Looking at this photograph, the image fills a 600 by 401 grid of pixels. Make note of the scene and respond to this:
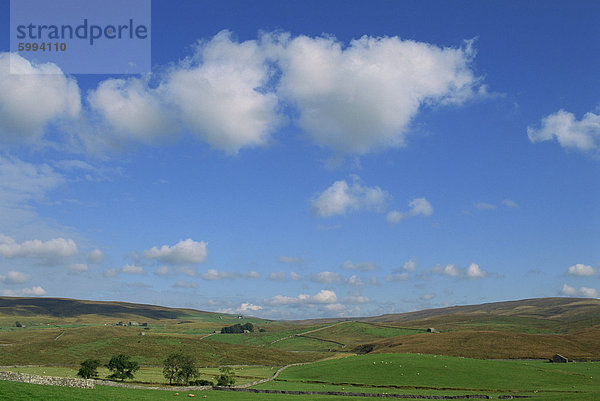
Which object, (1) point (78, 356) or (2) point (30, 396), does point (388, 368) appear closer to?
(2) point (30, 396)

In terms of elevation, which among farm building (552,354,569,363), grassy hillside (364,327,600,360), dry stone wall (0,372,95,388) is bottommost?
grassy hillside (364,327,600,360)

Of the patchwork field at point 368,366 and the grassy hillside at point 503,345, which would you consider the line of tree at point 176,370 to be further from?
the grassy hillside at point 503,345

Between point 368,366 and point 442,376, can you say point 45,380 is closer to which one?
point 442,376

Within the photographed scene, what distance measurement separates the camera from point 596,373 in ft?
260

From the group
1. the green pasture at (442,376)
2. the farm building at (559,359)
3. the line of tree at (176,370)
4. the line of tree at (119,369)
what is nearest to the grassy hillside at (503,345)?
the farm building at (559,359)

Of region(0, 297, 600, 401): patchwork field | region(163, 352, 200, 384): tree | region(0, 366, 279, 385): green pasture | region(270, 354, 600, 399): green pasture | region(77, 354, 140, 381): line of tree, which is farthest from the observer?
region(0, 366, 279, 385): green pasture

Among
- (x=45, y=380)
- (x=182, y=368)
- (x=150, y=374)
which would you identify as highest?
(x=45, y=380)

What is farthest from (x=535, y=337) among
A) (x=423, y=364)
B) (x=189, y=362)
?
(x=189, y=362)

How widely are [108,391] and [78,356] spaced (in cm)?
11639

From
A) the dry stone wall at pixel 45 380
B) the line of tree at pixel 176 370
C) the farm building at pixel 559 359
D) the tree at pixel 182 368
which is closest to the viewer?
the dry stone wall at pixel 45 380

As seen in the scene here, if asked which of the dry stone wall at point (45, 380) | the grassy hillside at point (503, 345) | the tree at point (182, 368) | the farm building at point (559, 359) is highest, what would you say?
the dry stone wall at point (45, 380)

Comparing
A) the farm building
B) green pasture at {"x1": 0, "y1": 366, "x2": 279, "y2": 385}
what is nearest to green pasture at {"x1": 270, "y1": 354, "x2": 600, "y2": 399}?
green pasture at {"x1": 0, "y1": 366, "x2": 279, "y2": 385}

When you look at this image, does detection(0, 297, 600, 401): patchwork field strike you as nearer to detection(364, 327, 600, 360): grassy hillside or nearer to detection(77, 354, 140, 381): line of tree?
detection(364, 327, 600, 360): grassy hillside

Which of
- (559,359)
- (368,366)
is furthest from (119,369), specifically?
(559,359)
